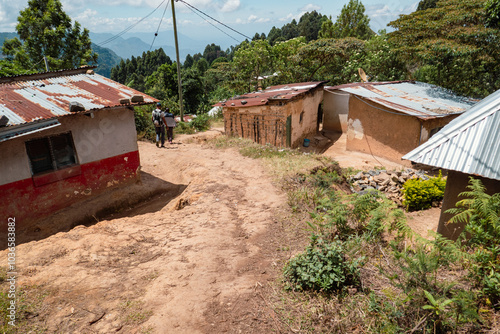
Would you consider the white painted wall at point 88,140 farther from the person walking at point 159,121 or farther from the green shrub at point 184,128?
the green shrub at point 184,128

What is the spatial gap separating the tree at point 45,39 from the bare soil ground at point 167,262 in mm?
19339

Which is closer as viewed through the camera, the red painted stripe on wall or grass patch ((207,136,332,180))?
the red painted stripe on wall

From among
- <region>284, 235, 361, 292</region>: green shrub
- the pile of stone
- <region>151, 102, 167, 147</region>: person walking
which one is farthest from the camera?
<region>151, 102, 167, 147</region>: person walking

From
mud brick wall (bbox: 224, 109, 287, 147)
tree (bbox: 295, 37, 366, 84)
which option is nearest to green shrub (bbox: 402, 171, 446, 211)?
mud brick wall (bbox: 224, 109, 287, 147)

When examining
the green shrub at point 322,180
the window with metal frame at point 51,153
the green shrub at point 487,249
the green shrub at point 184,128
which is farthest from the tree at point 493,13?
the window with metal frame at point 51,153

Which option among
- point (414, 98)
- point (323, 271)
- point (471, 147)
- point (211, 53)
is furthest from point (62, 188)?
point (211, 53)

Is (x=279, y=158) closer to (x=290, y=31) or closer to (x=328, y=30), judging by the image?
(x=328, y=30)

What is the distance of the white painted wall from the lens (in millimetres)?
6676

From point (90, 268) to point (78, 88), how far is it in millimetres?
5910

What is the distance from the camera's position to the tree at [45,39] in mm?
21094

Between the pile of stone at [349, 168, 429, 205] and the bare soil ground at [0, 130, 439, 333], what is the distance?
1.78 m

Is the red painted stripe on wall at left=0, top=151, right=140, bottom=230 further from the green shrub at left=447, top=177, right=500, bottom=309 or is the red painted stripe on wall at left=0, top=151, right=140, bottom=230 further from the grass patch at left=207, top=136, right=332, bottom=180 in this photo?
the green shrub at left=447, top=177, right=500, bottom=309

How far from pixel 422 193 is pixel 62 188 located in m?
10.8

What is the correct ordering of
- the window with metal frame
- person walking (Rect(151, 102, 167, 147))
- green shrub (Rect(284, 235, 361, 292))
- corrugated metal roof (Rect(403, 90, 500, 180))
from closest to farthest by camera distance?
green shrub (Rect(284, 235, 361, 292)) → corrugated metal roof (Rect(403, 90, 500, 180)) → the window with metal frame → person walking (Rect(151, 102, 167, 147))
